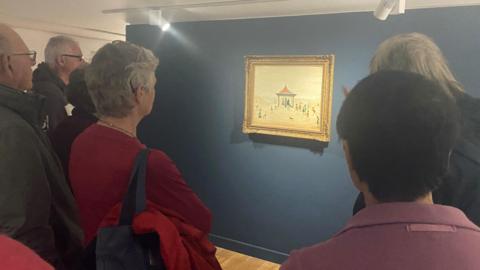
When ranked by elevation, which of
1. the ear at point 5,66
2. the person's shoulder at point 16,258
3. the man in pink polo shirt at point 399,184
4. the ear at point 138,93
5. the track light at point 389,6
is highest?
the track light at point 389,6

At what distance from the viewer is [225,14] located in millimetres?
3369

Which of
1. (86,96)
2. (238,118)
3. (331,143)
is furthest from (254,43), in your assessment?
(86,96)

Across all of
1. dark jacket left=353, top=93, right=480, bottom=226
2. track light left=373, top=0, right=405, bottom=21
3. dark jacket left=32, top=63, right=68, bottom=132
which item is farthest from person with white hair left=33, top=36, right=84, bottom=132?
dark jacket left=353, top=93, right=480, bottom=226

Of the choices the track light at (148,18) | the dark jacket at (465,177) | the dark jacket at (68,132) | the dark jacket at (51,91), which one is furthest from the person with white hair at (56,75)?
the dark jacket at (465,177)

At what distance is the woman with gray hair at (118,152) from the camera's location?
120 cm

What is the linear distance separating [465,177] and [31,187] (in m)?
1.34

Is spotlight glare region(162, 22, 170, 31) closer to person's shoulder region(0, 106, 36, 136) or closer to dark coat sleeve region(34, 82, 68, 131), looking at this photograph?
dark coat sleeve region(34, 82, 68, 131)

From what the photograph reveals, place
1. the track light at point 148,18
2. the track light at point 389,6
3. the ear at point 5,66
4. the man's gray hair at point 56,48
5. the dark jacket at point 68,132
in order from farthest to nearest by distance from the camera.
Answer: the track light at point 148,18 → the man's gray hair at point 56,48 → the track light at point 389,6 → the dark jacket at point 68,132 → the ear at point 5,66

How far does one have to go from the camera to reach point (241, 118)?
3.51 metres

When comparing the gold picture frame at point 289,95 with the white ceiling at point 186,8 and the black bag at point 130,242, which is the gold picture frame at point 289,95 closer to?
the white ceiling at point 186,8

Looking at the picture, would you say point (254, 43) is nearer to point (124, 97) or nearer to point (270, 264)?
point (270, 264)

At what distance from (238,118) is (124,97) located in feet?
7.25

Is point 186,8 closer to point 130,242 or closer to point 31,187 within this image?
point 31,187

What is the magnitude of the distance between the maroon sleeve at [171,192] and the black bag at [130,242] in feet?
0.14
